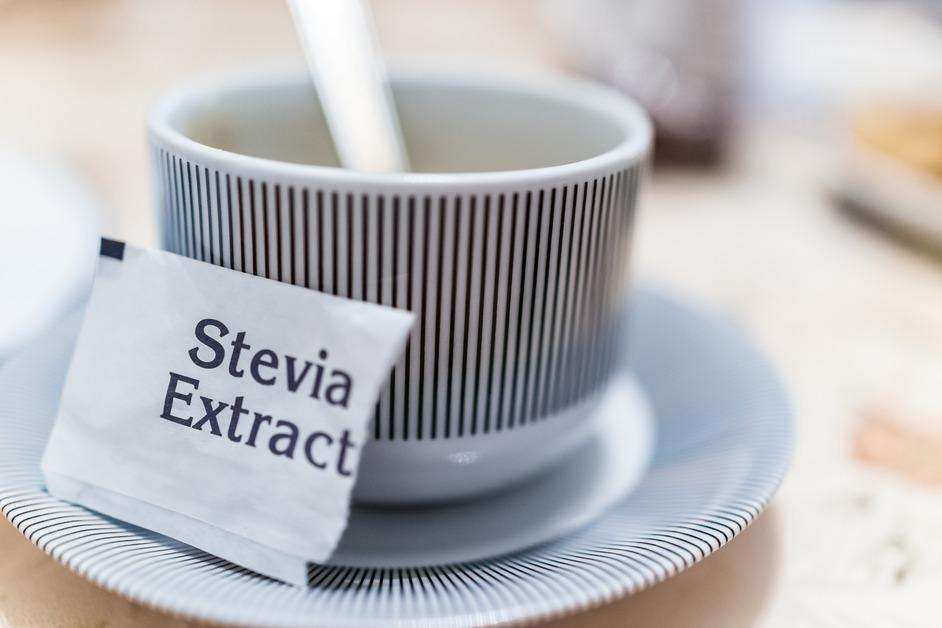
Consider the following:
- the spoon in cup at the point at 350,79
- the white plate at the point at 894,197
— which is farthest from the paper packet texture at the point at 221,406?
the white plate at the point at 894,197

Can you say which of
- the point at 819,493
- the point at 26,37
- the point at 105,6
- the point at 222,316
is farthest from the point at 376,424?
the point at 105,6

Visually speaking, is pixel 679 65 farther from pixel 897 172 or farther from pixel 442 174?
pixel 442 174

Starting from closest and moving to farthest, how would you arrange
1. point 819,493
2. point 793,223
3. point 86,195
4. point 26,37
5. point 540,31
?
1. point 819,493
2. point 86,195
3. point 793,223
4. point 26,37
5. point 540,31

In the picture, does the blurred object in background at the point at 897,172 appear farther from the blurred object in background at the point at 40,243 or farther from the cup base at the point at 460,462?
the blurred object in background at the point at 40,243

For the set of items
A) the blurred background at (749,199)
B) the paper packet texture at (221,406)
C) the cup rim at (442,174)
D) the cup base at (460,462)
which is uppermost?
the cup rim at (442,174)

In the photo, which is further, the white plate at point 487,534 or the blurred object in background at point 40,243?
the blurred object in background at point 40,243

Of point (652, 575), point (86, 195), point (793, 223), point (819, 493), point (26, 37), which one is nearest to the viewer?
point (652, 575)

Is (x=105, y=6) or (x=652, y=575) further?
(x=105, y=6)

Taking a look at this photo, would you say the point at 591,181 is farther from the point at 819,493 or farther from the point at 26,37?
the point at 26,37
